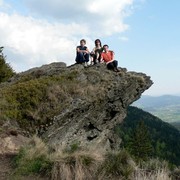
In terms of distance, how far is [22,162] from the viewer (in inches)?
329

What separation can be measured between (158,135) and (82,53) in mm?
137416

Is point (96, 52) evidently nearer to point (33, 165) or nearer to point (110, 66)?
point (110, 66)

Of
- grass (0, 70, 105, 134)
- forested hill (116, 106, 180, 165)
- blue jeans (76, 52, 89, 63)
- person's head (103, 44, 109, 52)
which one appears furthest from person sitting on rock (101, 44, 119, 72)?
forested hill (116, 106, 180, 165)

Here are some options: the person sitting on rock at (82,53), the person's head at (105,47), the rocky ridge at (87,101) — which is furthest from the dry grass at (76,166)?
the person's head at (105,47)

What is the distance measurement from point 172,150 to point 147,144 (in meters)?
52.6

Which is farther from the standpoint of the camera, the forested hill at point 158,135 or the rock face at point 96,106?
the forested hill at point 158,135

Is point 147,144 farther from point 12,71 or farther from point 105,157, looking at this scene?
point 105,157

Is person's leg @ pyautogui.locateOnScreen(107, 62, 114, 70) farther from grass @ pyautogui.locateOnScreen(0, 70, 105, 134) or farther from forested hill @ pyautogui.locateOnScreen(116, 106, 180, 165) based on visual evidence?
forested hill @ pyautogui.locateOnScreen(116, 106, 180, 165)

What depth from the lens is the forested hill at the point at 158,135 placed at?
402 feet

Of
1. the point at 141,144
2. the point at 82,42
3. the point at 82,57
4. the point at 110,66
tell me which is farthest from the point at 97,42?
the point at 141,144

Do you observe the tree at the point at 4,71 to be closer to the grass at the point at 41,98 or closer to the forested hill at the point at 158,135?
the grass at the point at 41,98

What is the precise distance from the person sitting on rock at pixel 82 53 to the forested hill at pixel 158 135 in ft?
291

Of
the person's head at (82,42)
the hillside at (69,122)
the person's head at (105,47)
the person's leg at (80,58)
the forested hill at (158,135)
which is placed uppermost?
the person's head at (82,42)

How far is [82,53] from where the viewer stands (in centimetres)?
1967
